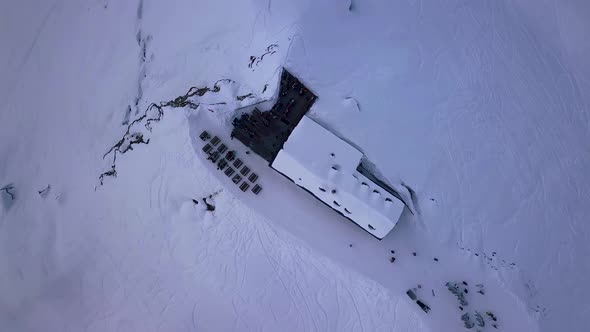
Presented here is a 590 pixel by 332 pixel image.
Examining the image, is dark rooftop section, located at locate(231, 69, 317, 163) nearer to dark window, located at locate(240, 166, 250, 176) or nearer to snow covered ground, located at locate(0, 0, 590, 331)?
snow covered ground, located at locate(0, 0, 590, 331)

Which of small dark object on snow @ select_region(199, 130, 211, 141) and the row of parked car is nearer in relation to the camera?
the row of parked car

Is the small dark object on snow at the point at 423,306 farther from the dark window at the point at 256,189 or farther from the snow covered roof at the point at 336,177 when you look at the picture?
the dark window at the point at 256,189

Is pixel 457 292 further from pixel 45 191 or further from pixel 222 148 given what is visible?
pixel 45 191

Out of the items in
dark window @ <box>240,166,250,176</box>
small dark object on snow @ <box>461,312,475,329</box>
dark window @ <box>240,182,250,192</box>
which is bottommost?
small dark object on snow @ <box>461,312,475,329</box>

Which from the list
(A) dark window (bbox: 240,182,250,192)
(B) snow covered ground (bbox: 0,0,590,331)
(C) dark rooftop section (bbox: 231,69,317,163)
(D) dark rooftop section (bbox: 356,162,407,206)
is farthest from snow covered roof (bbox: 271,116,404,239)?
(A) dark window (bbox: 240,182,250,192)

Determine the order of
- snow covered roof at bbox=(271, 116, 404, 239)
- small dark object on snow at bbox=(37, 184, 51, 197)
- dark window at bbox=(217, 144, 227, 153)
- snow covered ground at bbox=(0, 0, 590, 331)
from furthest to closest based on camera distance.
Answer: small dark object on snow at bbox=(37, 184, 51, 197) → dark window at bbox=(217, 144, 227, 153) → snow covered ground at bbox=(0, 0, 590, 331) → snow covered roof at bbox=(271, 116, 404, 239)

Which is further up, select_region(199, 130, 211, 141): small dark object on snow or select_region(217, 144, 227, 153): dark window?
select_region(199, 130, 211, 141): small dark object on snow

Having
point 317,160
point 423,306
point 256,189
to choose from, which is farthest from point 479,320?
point 256,189
